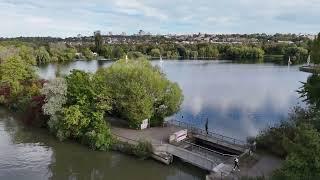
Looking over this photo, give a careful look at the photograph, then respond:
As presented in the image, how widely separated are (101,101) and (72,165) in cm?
600

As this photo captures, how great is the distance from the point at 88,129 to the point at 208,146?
9493mm

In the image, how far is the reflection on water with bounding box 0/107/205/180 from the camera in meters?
25.0

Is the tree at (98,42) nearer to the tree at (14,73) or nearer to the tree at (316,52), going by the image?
the tree at (14,73)

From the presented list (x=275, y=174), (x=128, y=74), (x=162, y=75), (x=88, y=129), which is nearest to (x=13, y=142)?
(x=88, y=129)

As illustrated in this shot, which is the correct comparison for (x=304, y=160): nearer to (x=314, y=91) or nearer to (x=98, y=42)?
(x=314, y=91)

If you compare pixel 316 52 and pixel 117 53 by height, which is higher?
pixel 316 52

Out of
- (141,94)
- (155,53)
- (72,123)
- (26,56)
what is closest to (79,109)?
(72,123)

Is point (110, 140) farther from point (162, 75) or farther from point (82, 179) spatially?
point (162, 75)

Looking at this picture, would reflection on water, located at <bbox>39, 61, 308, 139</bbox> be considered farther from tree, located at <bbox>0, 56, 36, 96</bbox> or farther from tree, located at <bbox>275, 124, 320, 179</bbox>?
A: tree, located at <bbox>0, 56, 36, 96</bbox>

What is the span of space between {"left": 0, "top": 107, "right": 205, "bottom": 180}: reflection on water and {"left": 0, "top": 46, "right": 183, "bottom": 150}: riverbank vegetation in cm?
123

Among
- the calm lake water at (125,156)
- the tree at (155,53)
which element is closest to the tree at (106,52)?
the tree at (155,53)

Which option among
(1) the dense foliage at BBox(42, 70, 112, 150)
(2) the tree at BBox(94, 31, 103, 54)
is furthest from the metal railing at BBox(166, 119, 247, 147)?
(2) the tree at BBox(94, 31, 103, 54)

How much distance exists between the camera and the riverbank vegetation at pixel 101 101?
29.2m

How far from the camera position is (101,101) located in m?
30.6
